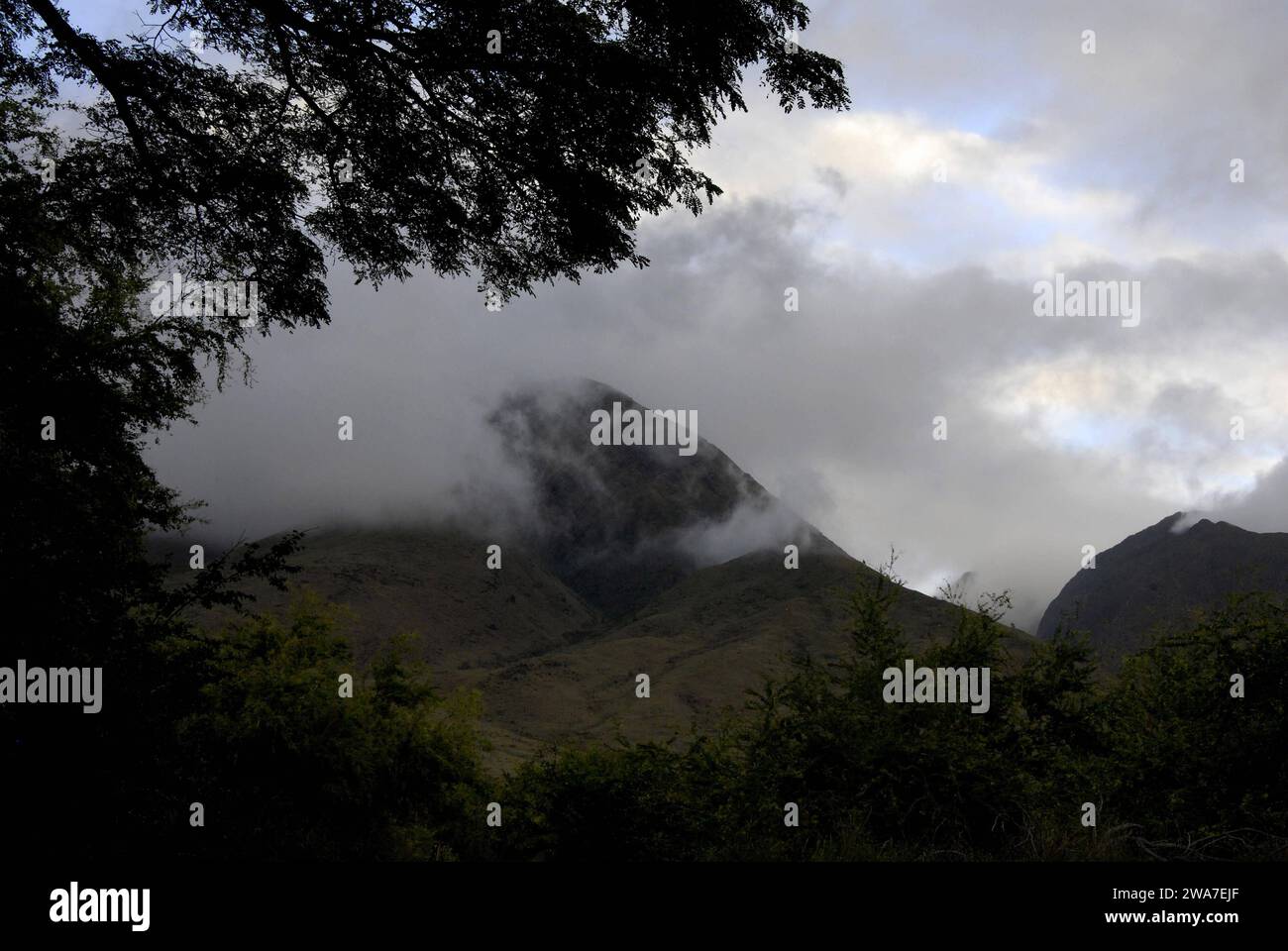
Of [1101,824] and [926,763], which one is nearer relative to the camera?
[1101,824]

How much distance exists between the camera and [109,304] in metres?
11.0

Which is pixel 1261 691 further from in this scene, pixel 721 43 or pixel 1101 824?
pixel 721 43

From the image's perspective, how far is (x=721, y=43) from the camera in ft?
21.4

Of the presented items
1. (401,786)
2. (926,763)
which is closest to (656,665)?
(401,786)

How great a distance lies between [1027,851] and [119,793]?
8336mm

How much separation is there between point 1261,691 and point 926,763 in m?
3.85

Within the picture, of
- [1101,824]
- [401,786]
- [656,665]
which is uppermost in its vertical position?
[1101,824]
